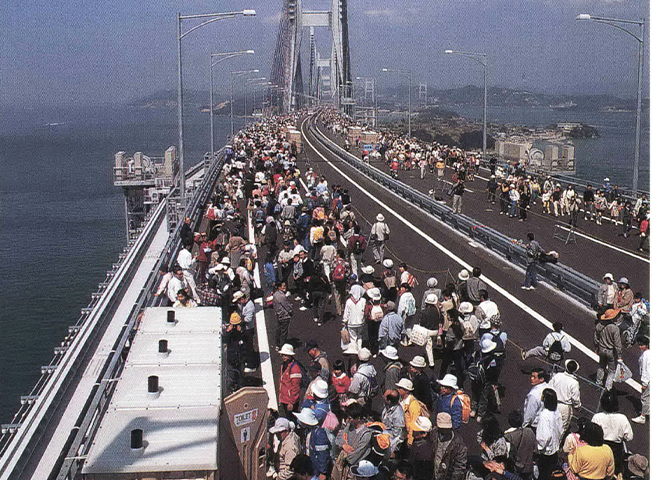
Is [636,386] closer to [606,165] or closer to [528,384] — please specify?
[528,384]

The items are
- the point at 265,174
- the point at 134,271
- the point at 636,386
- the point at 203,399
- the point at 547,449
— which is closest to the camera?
the point at 203,399

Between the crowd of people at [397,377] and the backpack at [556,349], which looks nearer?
the crowd of people at [397,377]

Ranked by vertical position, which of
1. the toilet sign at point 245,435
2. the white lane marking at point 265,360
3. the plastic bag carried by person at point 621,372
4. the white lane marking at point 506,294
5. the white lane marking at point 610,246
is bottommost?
the white lane marking at point 610,246

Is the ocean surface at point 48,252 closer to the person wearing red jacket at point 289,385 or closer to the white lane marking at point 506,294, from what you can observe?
the white lane marking at point 506,294

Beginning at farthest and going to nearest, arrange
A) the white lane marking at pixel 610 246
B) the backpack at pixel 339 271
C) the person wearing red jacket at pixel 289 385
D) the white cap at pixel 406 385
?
the white lane marking at pixel 610 246, the backpack at pixel 339 271, the person wearing red jacket at pixel 289 385, the white cap at pixel 406 385

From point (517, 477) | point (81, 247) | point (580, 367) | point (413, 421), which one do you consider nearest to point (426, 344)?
point (580, 367)

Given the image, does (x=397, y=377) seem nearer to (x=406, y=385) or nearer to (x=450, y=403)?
(x=406, y=385)

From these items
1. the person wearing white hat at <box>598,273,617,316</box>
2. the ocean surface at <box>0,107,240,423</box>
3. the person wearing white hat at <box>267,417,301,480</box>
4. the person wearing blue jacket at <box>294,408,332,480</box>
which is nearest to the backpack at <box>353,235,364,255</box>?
the person wearing white hat at <box>598,273,617,316</box>

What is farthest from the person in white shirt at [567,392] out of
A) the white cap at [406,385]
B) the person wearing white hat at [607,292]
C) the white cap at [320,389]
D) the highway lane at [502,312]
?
the person wearing white hat at [607,292]
